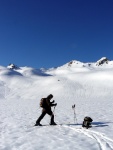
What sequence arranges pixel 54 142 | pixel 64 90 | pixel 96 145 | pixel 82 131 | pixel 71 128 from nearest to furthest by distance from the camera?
pixel 96 145, pixel 54 142, pixel 82 131, pixel 71 128, pixel 64 90

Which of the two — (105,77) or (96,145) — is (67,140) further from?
(105,77)

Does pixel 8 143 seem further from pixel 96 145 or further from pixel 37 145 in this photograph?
pixel 96 145

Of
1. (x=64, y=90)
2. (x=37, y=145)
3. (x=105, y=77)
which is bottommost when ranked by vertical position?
(x=37, y=145)

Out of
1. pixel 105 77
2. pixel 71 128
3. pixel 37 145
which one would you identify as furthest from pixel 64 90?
pixel 37 145

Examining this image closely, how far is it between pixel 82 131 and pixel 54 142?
8.42ft

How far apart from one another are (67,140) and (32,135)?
81.5 inches

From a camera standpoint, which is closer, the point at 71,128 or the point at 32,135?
the point at 32,135

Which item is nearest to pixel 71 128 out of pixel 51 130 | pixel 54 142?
pixel 51 130

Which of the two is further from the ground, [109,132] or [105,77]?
[105,77]

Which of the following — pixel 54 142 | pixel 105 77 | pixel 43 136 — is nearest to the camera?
pixel 54 142

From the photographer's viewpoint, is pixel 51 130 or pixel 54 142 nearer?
pixel 54 142

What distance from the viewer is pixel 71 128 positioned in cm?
1358

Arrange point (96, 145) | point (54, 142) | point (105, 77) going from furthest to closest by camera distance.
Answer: point (105, 77) → point (54, 142) → point (96, 145)

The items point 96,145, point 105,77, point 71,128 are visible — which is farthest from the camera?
point 105,77
